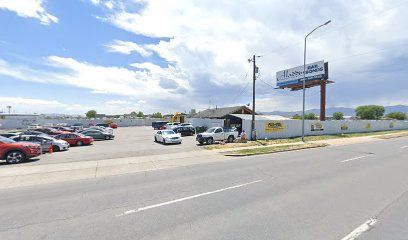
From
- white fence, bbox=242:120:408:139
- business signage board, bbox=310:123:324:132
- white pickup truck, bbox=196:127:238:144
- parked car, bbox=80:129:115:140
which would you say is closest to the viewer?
white pickup truck, bbox=196:127:238:144

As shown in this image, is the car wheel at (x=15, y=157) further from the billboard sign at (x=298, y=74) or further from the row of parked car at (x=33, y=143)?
the billboard sign at (x=298, y=74)

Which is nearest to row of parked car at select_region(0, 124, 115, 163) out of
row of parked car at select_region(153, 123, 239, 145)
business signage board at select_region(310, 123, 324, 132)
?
row of parked car at select_region(153, 123, 239, 145)

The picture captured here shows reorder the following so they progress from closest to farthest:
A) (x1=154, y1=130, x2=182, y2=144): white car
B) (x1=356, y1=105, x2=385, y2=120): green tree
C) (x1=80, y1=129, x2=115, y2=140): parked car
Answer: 1. (x1=154, y1=130, x2=182, y2=144): white car
2. (x1=80, y1=129, x2=115, y2=140): parked car
3. (x1=356, y1=105, x2=385, y2=120): green tree

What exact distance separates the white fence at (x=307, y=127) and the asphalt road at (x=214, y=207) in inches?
741

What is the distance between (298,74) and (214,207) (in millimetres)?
39164

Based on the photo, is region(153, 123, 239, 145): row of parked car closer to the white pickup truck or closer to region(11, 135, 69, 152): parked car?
the white pickup truck

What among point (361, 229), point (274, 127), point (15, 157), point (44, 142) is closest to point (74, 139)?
point (44, 142)

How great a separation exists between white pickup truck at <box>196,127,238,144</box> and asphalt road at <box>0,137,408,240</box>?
13.9m

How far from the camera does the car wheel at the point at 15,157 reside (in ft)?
47.7

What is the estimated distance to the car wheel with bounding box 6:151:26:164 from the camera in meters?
14.5

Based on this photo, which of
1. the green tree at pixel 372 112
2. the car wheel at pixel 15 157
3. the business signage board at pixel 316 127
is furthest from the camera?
the green tree at pixel 372 112

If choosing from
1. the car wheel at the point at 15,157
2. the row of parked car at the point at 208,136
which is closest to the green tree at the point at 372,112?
the row of parked car at the point at 208,136

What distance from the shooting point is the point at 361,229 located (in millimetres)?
5277

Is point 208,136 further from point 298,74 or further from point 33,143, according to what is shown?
point 298,74
